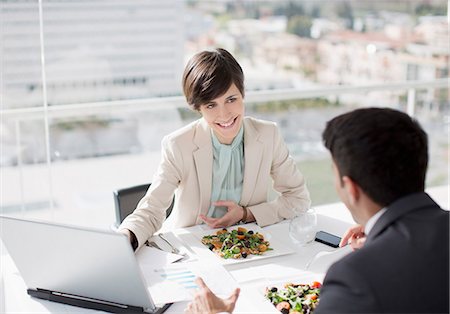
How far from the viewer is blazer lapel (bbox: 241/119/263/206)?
7.66 feet

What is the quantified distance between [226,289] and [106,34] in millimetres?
3375

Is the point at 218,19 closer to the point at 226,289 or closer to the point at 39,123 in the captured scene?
the point at 39,123

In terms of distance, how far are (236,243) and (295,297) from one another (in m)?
0.38

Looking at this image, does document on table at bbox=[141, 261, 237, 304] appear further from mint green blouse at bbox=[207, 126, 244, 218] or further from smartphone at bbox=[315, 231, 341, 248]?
mint green blouse at bbox=[207, 126, 244, 218]

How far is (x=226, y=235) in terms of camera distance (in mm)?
2033

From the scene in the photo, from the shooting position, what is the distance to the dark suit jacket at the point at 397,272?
1.13m

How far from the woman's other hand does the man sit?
2.85ft

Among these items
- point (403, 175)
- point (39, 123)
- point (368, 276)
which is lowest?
point (39, 123)

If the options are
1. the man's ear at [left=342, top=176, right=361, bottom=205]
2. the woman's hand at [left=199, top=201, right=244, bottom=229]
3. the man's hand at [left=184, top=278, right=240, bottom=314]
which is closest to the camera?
the man's ear at [left=342, top=176, right=361, bottom=205]

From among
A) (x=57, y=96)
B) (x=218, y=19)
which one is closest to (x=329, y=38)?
(x=218, y=19)

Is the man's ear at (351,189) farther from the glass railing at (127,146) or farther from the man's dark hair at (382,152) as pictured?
the glass railing at (127,146)

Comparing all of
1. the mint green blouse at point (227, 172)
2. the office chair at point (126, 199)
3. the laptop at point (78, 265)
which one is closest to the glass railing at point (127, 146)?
the office chair at point (126, 199)

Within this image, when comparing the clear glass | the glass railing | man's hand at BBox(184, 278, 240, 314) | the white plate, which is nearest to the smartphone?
the clear glass

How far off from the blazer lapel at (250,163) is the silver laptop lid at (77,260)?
0.83 m
